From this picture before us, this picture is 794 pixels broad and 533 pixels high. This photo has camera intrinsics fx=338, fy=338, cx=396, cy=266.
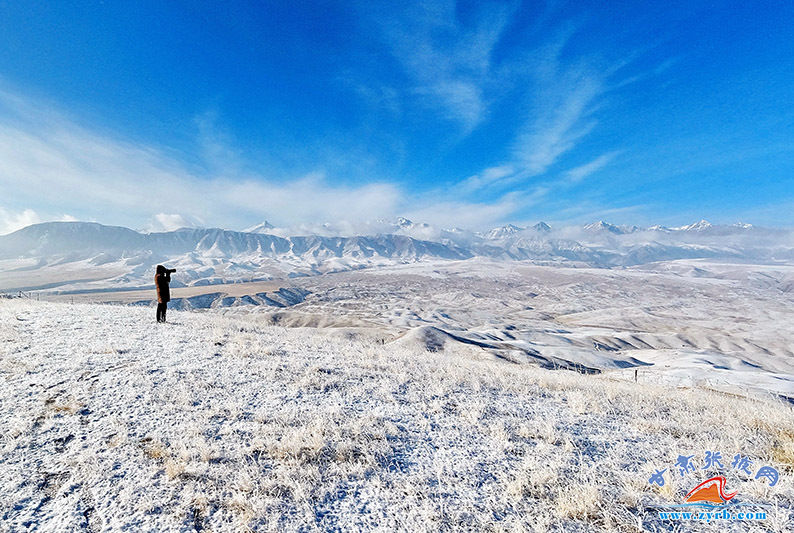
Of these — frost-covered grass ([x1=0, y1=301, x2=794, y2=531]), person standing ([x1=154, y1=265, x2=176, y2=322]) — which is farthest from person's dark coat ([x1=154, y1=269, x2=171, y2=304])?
frost-covered grass ([x1=0, y1=301, x2=794, y2=531])

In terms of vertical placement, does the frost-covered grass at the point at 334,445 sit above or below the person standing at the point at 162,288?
below

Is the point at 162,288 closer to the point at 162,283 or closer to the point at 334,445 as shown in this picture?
the point at 162,283

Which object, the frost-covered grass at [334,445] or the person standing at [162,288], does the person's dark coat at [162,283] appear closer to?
the person standing at [162,288]

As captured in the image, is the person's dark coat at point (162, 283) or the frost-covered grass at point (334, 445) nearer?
the frost-covered grass at point (334, 445)

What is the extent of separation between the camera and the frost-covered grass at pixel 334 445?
10.7ft

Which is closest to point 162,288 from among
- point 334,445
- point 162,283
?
point 162,283

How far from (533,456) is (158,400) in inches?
238

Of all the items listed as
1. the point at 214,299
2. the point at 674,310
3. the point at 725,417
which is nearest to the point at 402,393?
the point at 725,417

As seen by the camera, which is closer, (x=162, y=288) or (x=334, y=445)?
(x=334, y=445)

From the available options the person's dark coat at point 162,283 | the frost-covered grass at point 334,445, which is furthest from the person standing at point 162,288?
the frost-covered grass at point 334,445

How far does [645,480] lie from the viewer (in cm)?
390

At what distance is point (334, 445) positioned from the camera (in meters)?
4.53

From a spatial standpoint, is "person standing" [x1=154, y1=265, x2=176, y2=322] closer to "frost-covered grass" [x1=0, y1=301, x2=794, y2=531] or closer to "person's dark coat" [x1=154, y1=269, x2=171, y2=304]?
"person's dark coat" [x1=154, y1=269, x2=171, y2=304]

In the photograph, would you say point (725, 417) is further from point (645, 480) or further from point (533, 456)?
point (533, 456)
